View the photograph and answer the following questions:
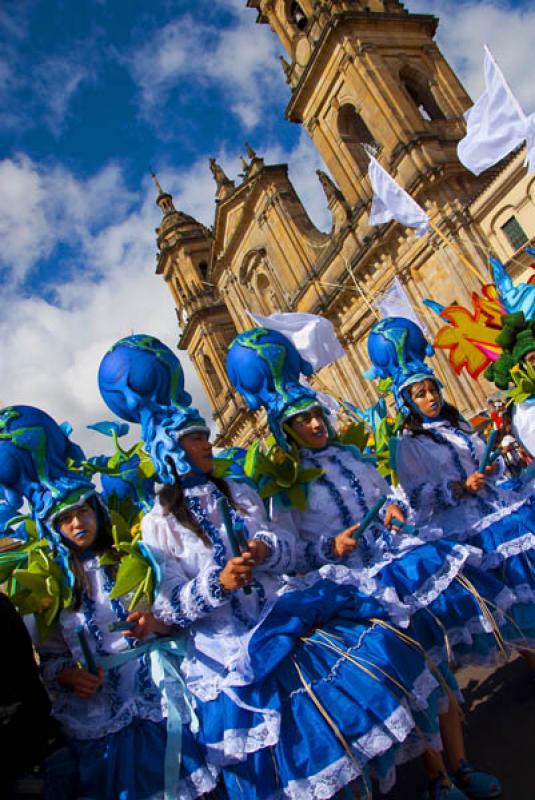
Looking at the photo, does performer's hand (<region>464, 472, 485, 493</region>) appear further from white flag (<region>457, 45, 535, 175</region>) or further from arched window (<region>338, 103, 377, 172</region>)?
arched window (<region>338, 103, 377, 172</region>)

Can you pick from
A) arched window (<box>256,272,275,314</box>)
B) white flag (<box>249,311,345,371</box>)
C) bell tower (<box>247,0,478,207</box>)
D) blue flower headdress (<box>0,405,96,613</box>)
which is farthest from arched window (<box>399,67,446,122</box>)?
blue flower headdress (<box>0,405,96,613</box>)

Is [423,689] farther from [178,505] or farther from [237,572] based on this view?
[178,505]

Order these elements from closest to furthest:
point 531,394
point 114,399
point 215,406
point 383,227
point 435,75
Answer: point 114,399 < point 531,394 < point 383,227 < point 435,75 < point 215,406

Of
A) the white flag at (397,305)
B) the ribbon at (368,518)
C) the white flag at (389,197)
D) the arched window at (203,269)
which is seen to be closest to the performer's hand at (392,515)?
the ribbon at (368,518)

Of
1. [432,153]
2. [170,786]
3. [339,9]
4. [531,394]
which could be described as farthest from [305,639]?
[339,9]

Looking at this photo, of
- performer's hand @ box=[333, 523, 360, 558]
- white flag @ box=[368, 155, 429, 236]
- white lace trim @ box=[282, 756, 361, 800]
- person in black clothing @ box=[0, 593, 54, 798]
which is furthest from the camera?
white flag @ box=[368, 155, 429, 236]

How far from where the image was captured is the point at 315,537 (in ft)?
10.4

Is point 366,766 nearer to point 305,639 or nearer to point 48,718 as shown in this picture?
point 305,639

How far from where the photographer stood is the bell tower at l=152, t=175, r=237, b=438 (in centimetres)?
3284

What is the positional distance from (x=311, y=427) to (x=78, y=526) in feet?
4.18

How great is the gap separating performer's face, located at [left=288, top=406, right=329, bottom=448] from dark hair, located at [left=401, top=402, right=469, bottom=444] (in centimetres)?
72

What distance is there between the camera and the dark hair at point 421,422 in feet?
12.5

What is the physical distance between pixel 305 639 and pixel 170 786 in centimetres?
70

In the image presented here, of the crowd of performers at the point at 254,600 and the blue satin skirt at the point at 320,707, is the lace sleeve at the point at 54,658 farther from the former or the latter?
the blue satin skirt at the point at 320,707
